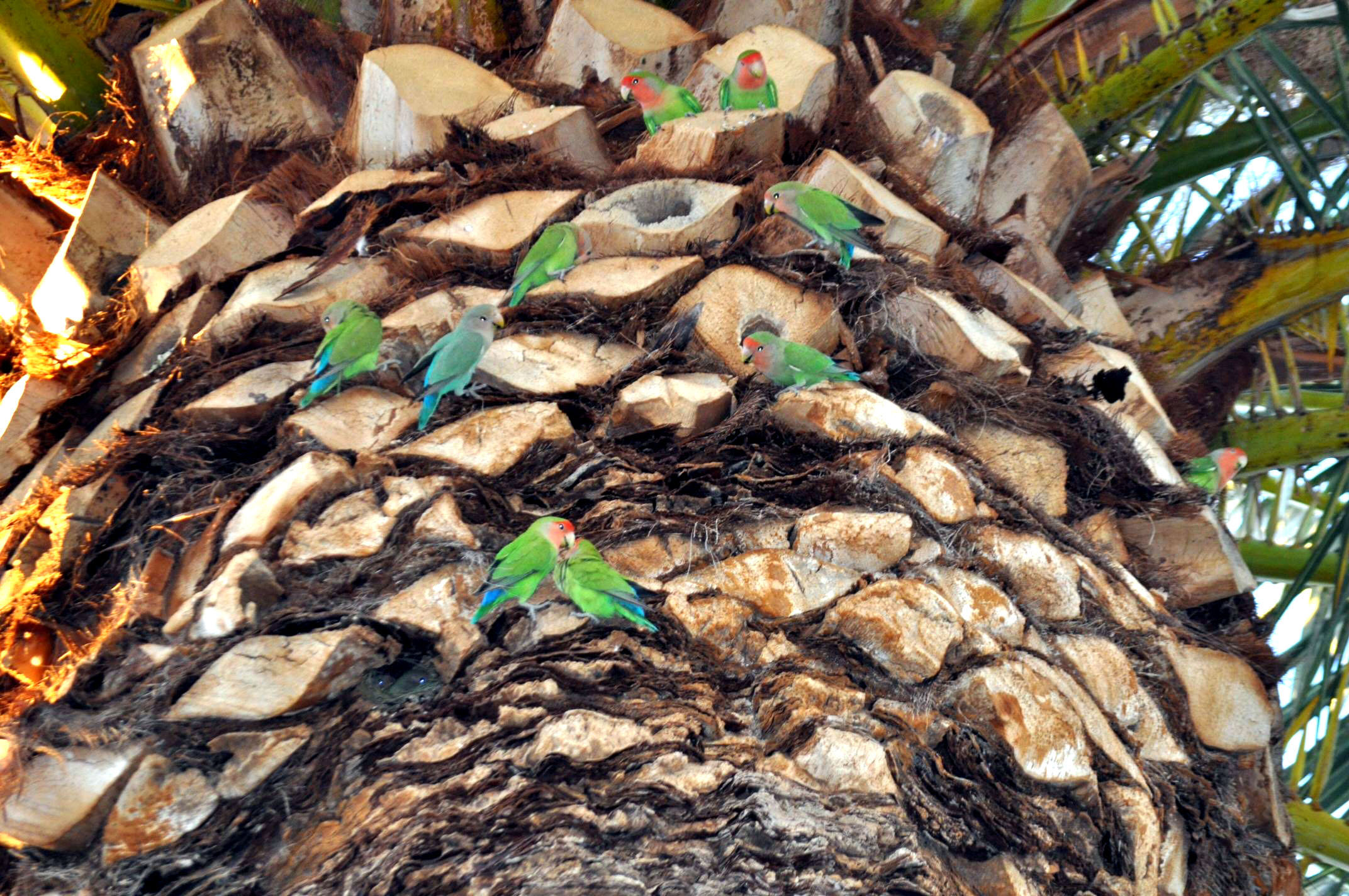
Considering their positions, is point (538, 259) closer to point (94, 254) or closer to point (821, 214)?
point (821, 214)

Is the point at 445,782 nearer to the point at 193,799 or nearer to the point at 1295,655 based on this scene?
the point at 193,799

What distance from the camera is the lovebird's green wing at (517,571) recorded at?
2.61 metres

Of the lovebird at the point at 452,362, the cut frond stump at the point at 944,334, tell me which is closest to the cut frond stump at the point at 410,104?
the lovebird at the point at 452,362

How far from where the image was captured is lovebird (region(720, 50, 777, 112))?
3584 millimetres

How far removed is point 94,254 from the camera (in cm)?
362

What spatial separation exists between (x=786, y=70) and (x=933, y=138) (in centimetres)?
51

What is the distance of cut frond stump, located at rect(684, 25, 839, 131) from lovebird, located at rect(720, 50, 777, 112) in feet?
0.15

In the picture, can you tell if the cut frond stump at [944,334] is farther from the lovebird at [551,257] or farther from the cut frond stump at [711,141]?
the lovebird at [551,257]

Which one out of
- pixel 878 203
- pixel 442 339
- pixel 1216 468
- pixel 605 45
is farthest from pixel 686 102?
pixel 1216 468

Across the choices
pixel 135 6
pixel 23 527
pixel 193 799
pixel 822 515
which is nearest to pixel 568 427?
pixel 822 515

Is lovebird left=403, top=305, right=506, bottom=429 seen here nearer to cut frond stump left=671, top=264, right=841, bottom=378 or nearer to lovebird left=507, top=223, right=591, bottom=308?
lovebird left=507, top=223, right=591, bottom=308

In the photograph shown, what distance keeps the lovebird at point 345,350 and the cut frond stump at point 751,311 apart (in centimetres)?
81

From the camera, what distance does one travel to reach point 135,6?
3.98 m

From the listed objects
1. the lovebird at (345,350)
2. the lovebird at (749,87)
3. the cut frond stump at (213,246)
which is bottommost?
the lovebird at (749,87)
